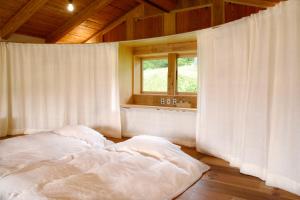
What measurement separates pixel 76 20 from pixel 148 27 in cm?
144

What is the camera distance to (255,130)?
2.61 meters

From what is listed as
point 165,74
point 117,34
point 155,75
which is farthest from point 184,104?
point 117,34

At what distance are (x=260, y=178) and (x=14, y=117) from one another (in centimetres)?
455

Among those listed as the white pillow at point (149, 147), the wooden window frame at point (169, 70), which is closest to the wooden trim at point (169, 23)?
the wooden window frame at point (169, 70)

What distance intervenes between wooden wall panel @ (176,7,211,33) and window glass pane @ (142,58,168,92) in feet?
2.61

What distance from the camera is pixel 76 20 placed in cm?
467

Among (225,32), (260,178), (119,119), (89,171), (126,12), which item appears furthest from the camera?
(126,12)

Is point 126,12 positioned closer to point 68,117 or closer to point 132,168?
point 68,117

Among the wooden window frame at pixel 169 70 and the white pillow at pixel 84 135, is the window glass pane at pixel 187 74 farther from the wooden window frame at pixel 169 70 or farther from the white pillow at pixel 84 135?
the white pillow at pixel 84 135

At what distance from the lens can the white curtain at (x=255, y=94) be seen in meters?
2.19

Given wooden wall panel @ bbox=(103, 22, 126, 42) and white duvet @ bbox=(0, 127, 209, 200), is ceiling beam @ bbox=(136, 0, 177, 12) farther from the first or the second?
white duvet @ bbox=(0, 127, 209, 200)

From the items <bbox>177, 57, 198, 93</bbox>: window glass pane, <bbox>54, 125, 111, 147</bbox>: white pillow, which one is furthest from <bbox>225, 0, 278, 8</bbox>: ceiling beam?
<bbox>54, 125, 111, 147</bbox>: white pillow

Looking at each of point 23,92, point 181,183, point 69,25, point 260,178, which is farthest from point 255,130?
point 23,92

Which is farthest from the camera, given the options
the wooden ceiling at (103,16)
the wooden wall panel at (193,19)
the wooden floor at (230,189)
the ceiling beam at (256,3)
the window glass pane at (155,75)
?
the window glass pane at (155,75)
